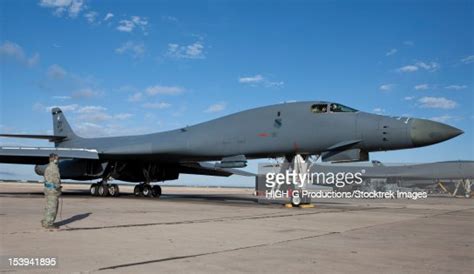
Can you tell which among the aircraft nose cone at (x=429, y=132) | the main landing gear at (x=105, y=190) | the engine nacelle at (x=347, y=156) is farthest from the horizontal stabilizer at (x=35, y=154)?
the aircraft nose cone at (x=429, y=132)

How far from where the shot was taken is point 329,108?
46.2ft

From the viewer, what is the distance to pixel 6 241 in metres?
5.60

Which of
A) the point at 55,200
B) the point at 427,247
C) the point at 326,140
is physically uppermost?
the point at 326,140

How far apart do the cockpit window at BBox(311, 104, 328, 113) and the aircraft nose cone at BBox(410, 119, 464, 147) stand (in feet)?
9.43

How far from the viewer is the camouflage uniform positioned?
7.02 meters

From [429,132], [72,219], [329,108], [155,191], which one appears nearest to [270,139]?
[329,108]

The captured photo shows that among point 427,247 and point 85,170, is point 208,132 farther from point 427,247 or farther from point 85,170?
point 427,247

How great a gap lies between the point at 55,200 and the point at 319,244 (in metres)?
4.37

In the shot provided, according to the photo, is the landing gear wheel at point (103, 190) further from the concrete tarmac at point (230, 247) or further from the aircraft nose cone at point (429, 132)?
the aircraft nose cone at point (429, 132)

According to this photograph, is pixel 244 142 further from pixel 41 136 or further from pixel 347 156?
pixel 41 136

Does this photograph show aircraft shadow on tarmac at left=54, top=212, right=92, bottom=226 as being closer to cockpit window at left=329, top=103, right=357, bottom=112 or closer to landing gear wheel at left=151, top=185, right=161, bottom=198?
cockpit window at left=329, top=103, right=357, bottom=112

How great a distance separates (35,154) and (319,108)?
11.7 meters

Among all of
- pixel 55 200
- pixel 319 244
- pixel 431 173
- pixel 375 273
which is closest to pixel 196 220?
pixel 55 200

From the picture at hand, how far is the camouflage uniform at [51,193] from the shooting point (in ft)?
23.0
